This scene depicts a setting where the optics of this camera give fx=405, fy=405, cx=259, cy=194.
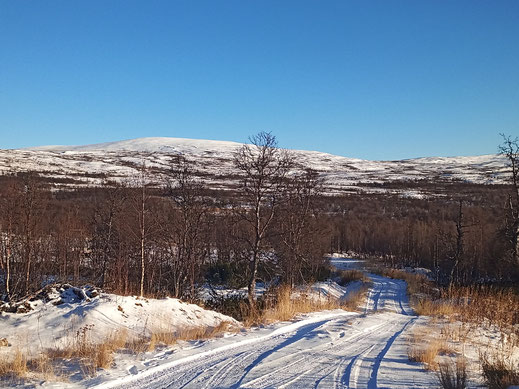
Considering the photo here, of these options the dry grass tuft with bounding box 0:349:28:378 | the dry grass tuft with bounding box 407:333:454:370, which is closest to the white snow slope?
Answer: the dry grass tuft with bounding box 407:333:454:370

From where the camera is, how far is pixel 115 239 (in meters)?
20.5

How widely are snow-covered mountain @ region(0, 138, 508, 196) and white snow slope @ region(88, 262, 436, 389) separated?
2280 inches

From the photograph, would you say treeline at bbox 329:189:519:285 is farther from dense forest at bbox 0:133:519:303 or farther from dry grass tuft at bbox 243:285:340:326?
dry grass tuft at bbox 243:285:340:326

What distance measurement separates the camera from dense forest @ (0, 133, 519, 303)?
13.1 m

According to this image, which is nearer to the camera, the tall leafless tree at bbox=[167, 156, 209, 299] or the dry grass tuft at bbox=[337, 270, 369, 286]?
the tall leafless tree at bbox=[167, 156, 209, 299]

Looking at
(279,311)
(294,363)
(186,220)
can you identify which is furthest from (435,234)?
(294,363)

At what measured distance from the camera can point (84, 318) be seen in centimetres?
747

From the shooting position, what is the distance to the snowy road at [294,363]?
4.75 m

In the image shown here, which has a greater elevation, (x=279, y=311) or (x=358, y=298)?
(x=279, y=311)

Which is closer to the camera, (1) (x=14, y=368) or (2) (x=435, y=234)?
(1) (x=14, y=368)

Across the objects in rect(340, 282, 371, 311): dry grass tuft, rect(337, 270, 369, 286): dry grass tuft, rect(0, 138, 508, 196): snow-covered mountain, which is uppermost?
rect(0, 138, 508, 196): snow-covered mountain

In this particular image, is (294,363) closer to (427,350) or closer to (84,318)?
(427,350)

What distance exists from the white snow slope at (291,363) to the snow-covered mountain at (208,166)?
57.9 m

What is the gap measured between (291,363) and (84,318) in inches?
163
